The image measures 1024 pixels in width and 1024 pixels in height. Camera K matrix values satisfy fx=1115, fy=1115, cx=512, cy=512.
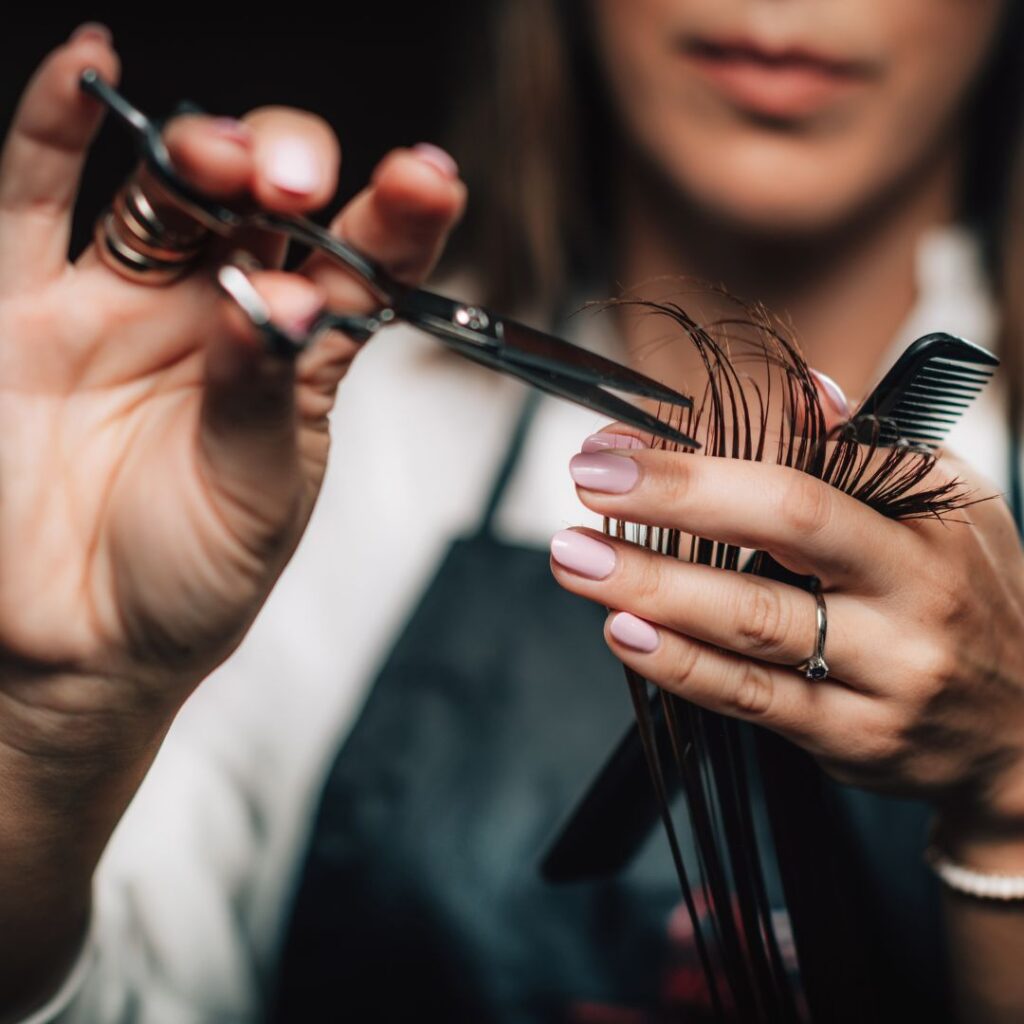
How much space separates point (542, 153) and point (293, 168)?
0.85m


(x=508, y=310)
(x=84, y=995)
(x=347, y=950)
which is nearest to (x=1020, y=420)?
(x=508, y=310)

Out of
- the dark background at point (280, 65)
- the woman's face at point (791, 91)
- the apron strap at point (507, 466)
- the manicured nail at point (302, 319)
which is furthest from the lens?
the dark background at point (280, 65)

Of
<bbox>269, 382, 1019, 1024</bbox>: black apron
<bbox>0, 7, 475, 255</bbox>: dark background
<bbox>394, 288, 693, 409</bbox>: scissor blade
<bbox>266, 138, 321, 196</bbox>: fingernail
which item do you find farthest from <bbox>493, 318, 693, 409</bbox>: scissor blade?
<bbox>0, 7, 475, 255</bbox>: dark background

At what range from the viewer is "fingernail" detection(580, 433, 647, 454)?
0.52m

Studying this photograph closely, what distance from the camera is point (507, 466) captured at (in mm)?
1180

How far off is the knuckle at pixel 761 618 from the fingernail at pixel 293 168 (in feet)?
0.87

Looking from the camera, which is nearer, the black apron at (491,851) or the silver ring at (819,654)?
the silver ring at (819,654)

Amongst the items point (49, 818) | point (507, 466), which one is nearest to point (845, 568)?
point (49, 818)

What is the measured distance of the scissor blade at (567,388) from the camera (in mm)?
483

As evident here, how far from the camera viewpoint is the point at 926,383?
54 centimetres

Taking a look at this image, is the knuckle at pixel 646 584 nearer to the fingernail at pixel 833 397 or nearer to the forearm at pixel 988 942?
the fingernail at pixel 833 397

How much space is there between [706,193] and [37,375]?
2.17ft

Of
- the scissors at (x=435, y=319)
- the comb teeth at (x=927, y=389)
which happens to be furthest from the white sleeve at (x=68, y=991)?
the comb teeth at (x=927, y=389)

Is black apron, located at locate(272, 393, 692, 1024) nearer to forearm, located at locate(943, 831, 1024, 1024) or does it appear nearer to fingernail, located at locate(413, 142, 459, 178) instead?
forearm, located at locate(943, 831, 1024, 1024)
